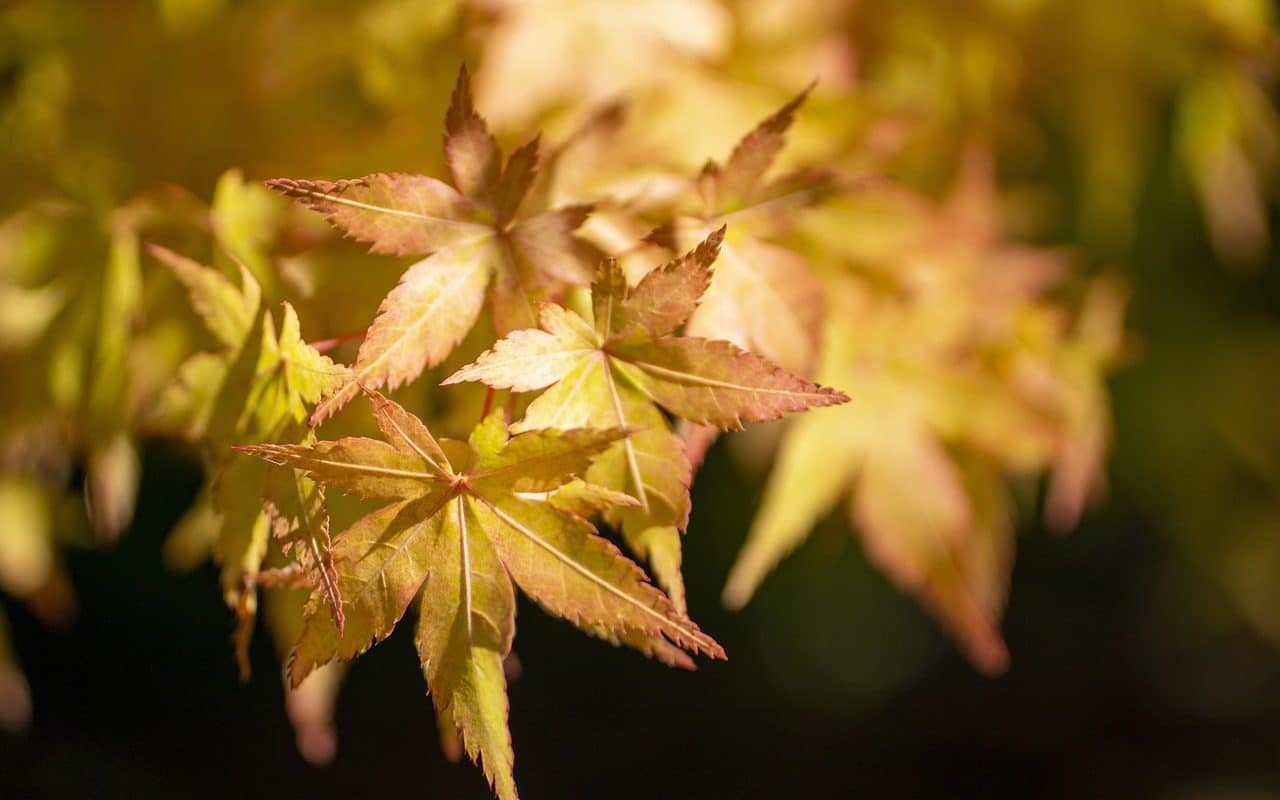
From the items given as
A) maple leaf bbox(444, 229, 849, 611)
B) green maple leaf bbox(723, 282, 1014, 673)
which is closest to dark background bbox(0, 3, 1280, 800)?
green maple leaf bbox(723, 282, 1014, 673)

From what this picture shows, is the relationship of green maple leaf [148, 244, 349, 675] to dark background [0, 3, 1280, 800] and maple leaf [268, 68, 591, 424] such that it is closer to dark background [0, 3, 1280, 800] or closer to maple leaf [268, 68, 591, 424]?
maple leaf [268, 68, 591, 424]

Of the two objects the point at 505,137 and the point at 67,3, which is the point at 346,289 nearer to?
the point at 505,137

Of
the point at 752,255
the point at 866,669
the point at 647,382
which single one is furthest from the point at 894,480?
the point at 866,669

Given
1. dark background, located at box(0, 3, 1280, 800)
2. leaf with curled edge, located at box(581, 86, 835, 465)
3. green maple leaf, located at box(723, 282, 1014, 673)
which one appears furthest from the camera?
dark background, located at box(0, 3, 1280, 800)

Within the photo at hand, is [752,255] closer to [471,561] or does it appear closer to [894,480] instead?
[471,561]

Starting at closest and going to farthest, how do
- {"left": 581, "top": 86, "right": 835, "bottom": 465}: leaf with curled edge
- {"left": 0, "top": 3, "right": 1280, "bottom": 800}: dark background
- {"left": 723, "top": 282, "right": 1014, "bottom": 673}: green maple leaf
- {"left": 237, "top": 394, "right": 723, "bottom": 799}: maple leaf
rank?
{"left": 237, "top": 394, "right": 723, "bottom": 799}: maple leaf → {"left": 581, "top": 86, "right": 835, "bottom": 465}: leaf with curled edge → {"left": 723, "top": 282, "right": 1014, "bottom": 673}: green maple leaf → {"left": 0, "top": 3, "right": 1280, "bottom": 800}: dark background

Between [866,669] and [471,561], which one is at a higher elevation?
[471,561]

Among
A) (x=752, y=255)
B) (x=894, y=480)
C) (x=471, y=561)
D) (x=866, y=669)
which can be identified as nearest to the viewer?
(x=471, y=561)
